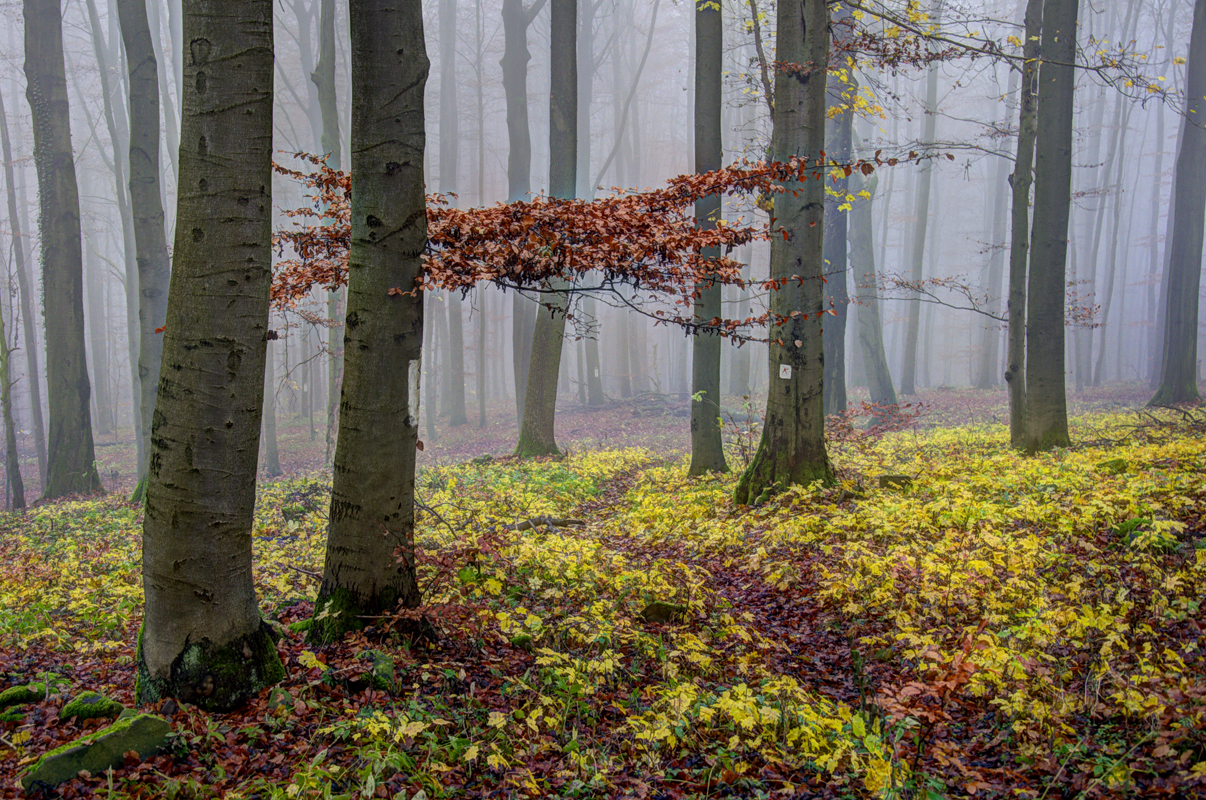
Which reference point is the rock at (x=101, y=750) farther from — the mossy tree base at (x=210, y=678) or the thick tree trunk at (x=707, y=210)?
the thick tree trunk at (x=707, y=210)

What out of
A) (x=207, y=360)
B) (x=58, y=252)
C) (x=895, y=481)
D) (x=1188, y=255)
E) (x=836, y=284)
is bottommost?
(x=895, y=481)

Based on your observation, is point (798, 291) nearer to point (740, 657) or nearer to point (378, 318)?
point (740, 657)

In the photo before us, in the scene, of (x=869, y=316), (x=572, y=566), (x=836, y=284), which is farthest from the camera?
(x=869, y=316)

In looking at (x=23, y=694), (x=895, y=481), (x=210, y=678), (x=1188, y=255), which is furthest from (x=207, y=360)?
(x=1188, y=255)

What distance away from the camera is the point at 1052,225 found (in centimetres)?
962

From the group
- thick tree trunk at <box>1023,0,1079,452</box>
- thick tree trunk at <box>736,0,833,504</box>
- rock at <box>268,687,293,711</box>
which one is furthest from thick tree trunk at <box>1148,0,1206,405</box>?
rock at <box>268,687,293,711</box>

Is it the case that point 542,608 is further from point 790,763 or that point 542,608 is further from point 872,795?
point 872,795

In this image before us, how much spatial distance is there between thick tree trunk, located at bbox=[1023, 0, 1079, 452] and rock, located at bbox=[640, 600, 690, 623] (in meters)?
7.57

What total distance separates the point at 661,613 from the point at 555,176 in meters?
9.52

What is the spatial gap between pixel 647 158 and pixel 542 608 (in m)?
36.2

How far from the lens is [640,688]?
4.16 metres

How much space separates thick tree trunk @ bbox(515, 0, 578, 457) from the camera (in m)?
12.3

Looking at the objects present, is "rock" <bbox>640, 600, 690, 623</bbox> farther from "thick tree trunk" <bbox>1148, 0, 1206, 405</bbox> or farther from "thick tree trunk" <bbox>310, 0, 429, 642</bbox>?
"thick tree trunk" <bbox>1148, 0, 1206, 405</bbox>

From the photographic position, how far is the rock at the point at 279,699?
3444mm
